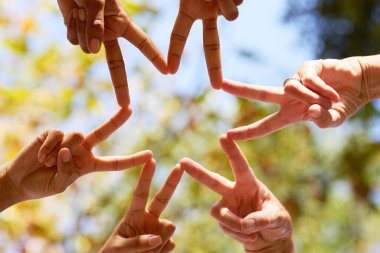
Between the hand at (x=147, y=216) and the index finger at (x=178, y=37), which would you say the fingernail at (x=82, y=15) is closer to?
the index finger at (x=178, y=37)

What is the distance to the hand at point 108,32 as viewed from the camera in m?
1.07

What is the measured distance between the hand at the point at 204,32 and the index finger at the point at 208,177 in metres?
0.22

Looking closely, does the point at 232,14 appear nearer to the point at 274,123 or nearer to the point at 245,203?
the point at 274,123

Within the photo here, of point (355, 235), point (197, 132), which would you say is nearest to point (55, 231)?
point (197, 132)

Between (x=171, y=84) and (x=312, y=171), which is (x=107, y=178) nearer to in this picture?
(x=171, y=84)

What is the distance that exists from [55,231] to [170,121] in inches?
26.8

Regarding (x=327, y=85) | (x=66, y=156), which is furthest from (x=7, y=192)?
(x=327, y=85)

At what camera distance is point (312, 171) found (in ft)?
9.25

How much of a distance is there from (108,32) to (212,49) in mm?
217

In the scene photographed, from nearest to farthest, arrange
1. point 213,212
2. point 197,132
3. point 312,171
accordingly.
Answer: point 213,212 → point 197,132 → point 312,171

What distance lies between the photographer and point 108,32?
1.16 metres

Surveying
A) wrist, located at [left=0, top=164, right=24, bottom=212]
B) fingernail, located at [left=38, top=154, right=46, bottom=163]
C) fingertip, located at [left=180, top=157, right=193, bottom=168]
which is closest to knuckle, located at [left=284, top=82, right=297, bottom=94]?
fingertip, located at [left=180, top=157, right=193, bottom=168]

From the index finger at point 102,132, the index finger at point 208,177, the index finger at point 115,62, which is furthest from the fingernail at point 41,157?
the index finger at point 208,177

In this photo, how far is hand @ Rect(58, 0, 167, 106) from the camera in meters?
1.07
